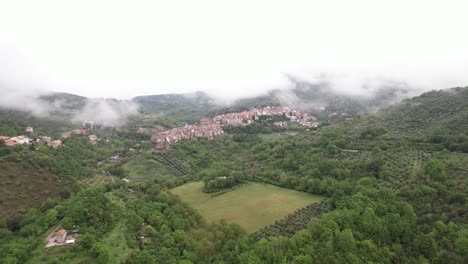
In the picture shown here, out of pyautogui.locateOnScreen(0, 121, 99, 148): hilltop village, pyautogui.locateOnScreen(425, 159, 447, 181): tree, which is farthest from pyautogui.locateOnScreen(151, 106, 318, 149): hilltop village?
pyautogui.locateOnScreen(425, 159, 447, 181): tree

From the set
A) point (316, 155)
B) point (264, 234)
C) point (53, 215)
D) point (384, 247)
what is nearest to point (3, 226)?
point (53, 215)

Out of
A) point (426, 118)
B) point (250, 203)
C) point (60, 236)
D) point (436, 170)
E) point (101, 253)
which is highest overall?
point (426, 118)

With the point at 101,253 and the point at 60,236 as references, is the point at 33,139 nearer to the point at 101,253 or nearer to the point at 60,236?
the point at 60,236

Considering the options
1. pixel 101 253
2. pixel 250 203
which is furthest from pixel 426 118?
pixel 101 253

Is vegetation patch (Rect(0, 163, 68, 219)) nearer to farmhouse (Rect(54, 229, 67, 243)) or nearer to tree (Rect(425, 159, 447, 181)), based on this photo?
farmhouse (Rect(54, 229, 67, 243))

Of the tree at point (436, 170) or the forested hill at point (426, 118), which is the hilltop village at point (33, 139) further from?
the forested hill at point (426, 118)

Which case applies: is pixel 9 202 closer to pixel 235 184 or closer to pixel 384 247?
pixel 235 184

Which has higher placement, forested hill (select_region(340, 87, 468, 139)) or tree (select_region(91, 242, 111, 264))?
forested hill (select_region(340, 87, 468, 139))
